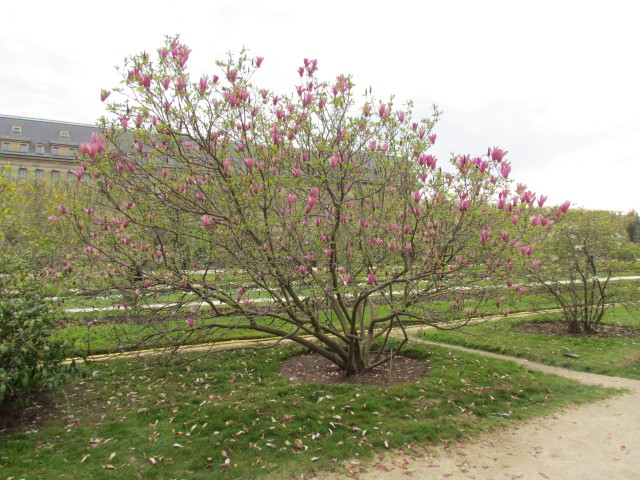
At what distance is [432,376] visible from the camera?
6633 mm

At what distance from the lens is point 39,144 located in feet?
164

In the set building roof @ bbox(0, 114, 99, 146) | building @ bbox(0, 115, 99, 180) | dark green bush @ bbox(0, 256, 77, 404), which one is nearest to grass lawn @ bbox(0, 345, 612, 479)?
dark green bush @ bbox(0, 256, 77, 404)

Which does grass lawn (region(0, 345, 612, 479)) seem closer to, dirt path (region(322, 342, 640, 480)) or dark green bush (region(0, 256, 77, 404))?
dirt path (region(322, 342, 640, 480))

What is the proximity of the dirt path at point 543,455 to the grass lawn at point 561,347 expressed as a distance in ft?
5.75

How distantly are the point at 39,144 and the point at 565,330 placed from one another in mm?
59497

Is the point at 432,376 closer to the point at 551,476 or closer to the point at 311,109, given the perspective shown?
the point at 551,476

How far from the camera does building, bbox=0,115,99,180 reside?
1910 inches

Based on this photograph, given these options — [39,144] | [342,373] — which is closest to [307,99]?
[342,373]

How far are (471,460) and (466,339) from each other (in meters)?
5.71

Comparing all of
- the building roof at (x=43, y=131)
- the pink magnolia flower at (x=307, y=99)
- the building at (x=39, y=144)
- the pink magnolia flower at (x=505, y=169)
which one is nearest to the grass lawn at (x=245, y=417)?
the pink magnolia flower at (x=505, y=169)

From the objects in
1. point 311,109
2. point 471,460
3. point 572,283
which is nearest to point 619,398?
point 471,460

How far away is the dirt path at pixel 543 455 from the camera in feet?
12.7

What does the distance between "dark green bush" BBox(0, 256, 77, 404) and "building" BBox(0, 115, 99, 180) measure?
166ft

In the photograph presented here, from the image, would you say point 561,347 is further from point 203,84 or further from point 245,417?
point 203,84
